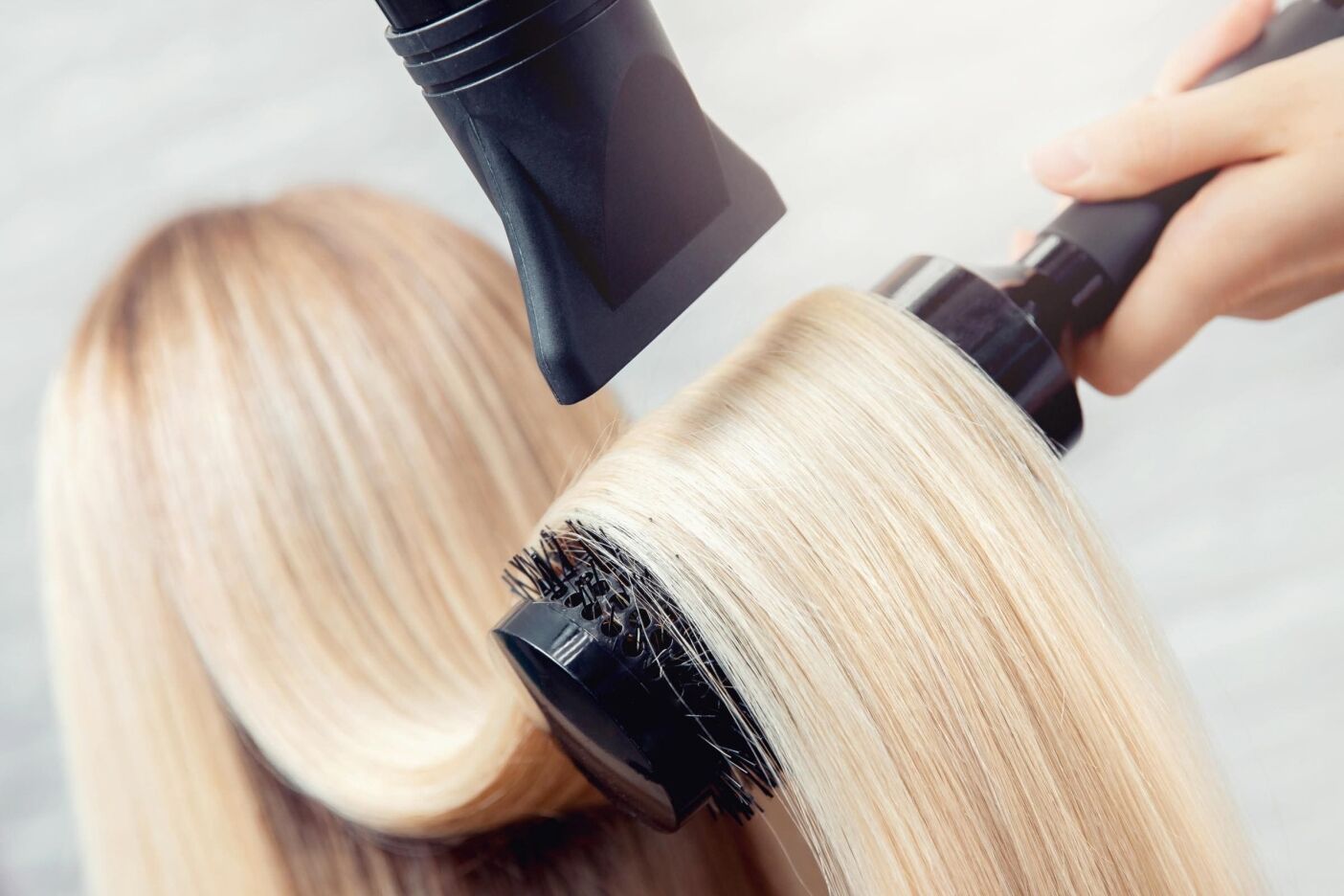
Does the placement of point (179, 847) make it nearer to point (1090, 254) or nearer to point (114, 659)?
point (114, 659)

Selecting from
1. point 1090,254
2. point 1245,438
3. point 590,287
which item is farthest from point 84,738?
point 1245,438

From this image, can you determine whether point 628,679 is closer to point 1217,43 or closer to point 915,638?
point 915,638

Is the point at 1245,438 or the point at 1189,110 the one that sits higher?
the point at 1189,110

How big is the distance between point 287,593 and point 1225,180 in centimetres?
44

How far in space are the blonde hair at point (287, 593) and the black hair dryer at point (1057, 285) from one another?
0.76 feet

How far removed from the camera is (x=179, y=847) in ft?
1.45

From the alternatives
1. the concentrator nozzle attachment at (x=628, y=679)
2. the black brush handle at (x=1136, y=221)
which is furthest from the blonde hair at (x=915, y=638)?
the black brush handle at (x=1136, y=221)

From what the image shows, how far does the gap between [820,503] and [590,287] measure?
0.10m

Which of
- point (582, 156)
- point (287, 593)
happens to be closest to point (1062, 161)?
point (582, 156)

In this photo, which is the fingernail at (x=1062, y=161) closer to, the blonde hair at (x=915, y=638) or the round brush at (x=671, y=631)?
the round brush at (x=671, y=631)

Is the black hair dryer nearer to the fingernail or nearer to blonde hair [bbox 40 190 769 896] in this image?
the fingernail

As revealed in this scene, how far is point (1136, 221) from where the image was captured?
1.29 ft

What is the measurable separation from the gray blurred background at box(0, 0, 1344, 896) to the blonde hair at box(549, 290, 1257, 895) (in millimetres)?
227

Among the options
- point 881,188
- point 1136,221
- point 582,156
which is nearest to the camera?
point 582,156
